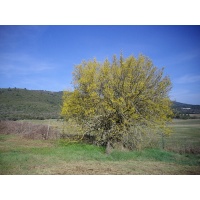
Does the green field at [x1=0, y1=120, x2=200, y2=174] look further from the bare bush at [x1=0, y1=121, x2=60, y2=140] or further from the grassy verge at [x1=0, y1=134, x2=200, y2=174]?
the bare bush at [x1=0, y1=121, x2=60, y2=140]

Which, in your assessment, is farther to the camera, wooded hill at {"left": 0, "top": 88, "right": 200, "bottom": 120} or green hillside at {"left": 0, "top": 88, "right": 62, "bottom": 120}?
green hillside at {"left": 0, "top": 88, "right": 62, "bottom": 120}

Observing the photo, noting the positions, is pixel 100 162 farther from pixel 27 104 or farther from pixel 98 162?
pixel 27 104

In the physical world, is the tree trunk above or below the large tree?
below

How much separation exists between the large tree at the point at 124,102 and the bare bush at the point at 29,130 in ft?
19.2

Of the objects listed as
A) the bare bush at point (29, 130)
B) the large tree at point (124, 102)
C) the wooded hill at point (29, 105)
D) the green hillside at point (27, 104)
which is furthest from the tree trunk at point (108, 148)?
the bare bush at point (29, 130)

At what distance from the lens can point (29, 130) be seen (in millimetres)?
18969

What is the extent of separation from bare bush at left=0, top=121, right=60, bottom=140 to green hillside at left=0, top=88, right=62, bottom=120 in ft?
4.31

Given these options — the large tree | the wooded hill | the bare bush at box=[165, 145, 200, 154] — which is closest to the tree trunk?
the large tree

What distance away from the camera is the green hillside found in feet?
66.9

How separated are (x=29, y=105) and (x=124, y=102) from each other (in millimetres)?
20458

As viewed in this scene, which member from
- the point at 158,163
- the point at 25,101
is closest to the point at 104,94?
the point at 158,163

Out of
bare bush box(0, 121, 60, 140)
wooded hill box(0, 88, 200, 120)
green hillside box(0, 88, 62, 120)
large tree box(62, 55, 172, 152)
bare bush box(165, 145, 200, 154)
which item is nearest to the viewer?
large tree box(62, 55, 172, 152)

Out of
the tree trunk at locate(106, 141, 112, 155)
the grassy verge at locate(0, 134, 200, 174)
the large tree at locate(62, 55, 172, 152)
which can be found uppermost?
the large tree at locate(62, 55, 172, 152)

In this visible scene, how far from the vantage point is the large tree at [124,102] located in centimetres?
1144
